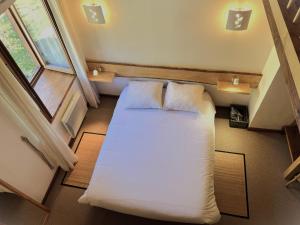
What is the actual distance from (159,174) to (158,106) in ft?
2.72

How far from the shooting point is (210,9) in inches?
94.7

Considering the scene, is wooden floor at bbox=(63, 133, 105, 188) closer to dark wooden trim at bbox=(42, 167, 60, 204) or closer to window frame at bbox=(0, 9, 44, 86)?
dark wooden trim at bbox=(42, 167, 60, 204)

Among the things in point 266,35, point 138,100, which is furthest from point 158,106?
point 266,35

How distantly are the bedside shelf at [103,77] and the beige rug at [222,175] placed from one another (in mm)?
731

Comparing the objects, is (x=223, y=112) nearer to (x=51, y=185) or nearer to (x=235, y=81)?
(x=235, y=81)

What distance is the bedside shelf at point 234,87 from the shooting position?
2861 mm

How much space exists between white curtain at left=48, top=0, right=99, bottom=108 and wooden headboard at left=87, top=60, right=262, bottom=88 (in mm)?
208

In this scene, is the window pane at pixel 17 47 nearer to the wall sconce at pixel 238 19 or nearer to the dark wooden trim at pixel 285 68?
the wall sconce at pixel 238 19

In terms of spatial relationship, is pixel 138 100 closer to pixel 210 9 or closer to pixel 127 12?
pixel 127 12

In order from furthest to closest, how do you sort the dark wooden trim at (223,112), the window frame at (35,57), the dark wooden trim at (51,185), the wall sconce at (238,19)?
the dark wooden trim at (223,112)
the dark wooden trim at (51,185)
the wall sconce at (238,19)
the window frame at (35,57)

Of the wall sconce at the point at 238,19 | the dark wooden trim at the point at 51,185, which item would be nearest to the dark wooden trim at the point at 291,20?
the wall sconce at the point at 238,19

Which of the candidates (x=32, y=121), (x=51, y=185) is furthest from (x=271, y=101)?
(x=51, y=185)

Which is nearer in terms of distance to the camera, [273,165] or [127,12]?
[127,12]

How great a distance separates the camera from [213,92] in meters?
3.19
